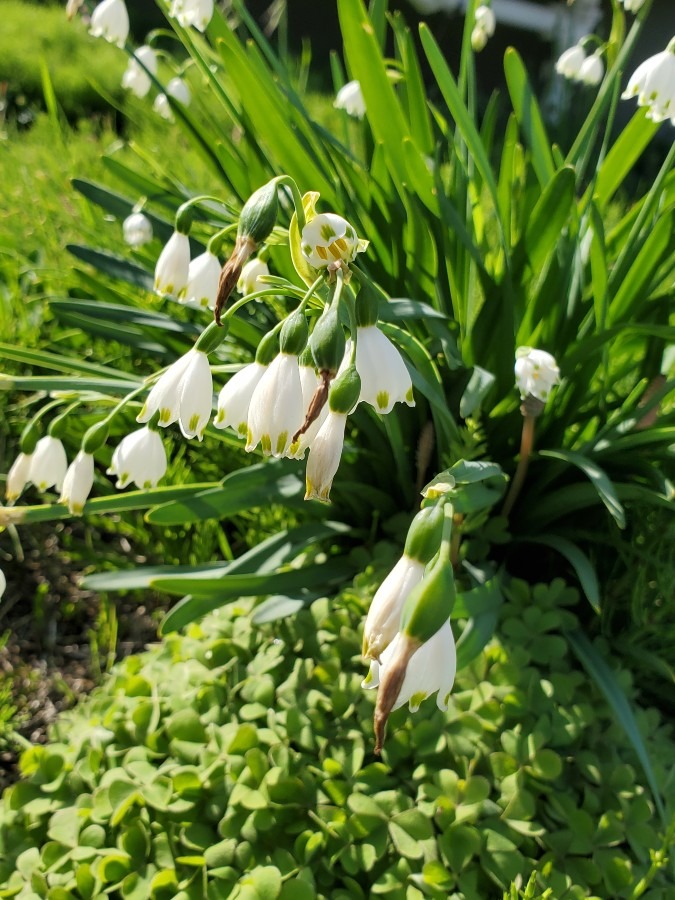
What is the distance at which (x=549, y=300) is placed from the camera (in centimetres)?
160

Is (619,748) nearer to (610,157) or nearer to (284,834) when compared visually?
(284,834)

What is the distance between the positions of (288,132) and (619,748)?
4.27 ft

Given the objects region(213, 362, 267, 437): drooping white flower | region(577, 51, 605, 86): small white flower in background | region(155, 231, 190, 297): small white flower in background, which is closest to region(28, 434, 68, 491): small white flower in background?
region(155, 231, 190, 297): small white flower in background

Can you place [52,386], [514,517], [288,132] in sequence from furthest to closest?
[514,517], [288,132], [52,386]

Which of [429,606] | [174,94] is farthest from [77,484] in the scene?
[174,94]

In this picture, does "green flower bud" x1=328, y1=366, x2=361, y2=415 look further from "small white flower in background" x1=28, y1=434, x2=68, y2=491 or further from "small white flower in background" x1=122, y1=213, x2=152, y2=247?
"small white flower in background" x1=122, y1=213, x2=152, y2=247

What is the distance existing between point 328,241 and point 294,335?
110mm

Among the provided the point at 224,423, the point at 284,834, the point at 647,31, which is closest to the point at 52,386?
the point at 224,423

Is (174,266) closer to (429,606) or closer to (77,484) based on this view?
(77,484)

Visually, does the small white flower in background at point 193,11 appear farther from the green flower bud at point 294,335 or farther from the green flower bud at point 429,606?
the green flower bud at point 429,606

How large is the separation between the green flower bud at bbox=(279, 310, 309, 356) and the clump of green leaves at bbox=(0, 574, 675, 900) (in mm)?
686

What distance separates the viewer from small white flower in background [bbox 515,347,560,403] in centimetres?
128

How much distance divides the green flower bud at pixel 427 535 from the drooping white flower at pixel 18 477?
0.78m

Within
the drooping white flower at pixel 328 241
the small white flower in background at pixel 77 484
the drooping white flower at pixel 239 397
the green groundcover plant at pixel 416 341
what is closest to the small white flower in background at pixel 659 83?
the green groundcover plant at pixel 416 341
